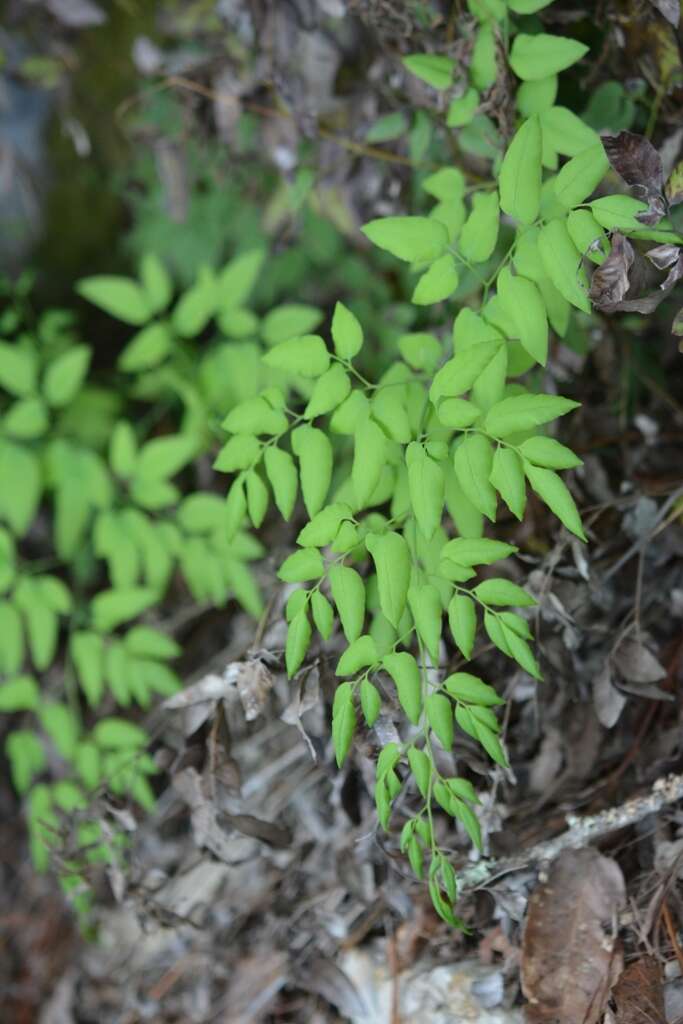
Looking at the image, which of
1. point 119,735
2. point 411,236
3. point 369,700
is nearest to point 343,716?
point 369,700

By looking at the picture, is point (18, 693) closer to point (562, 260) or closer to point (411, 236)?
point (411, 236)

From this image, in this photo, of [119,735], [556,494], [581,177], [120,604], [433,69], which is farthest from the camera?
[120,604]

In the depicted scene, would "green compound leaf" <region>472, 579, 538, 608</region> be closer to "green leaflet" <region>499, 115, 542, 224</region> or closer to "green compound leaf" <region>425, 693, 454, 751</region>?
"green compound leaf" <region>425, 693, 454, 751</region>

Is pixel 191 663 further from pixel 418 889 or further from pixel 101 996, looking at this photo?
pixel 418 889

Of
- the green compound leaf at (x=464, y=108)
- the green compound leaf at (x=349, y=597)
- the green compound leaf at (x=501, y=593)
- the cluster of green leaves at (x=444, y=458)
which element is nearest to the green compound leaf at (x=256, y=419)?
the cluster of green leaves at (x=444, y=458)

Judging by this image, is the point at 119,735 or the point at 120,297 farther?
the point at 120,297

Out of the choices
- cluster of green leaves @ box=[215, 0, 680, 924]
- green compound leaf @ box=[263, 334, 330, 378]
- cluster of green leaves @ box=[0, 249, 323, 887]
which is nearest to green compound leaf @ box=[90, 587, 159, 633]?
cluster of green leaves @ box=[0, 249, 323, 887]
